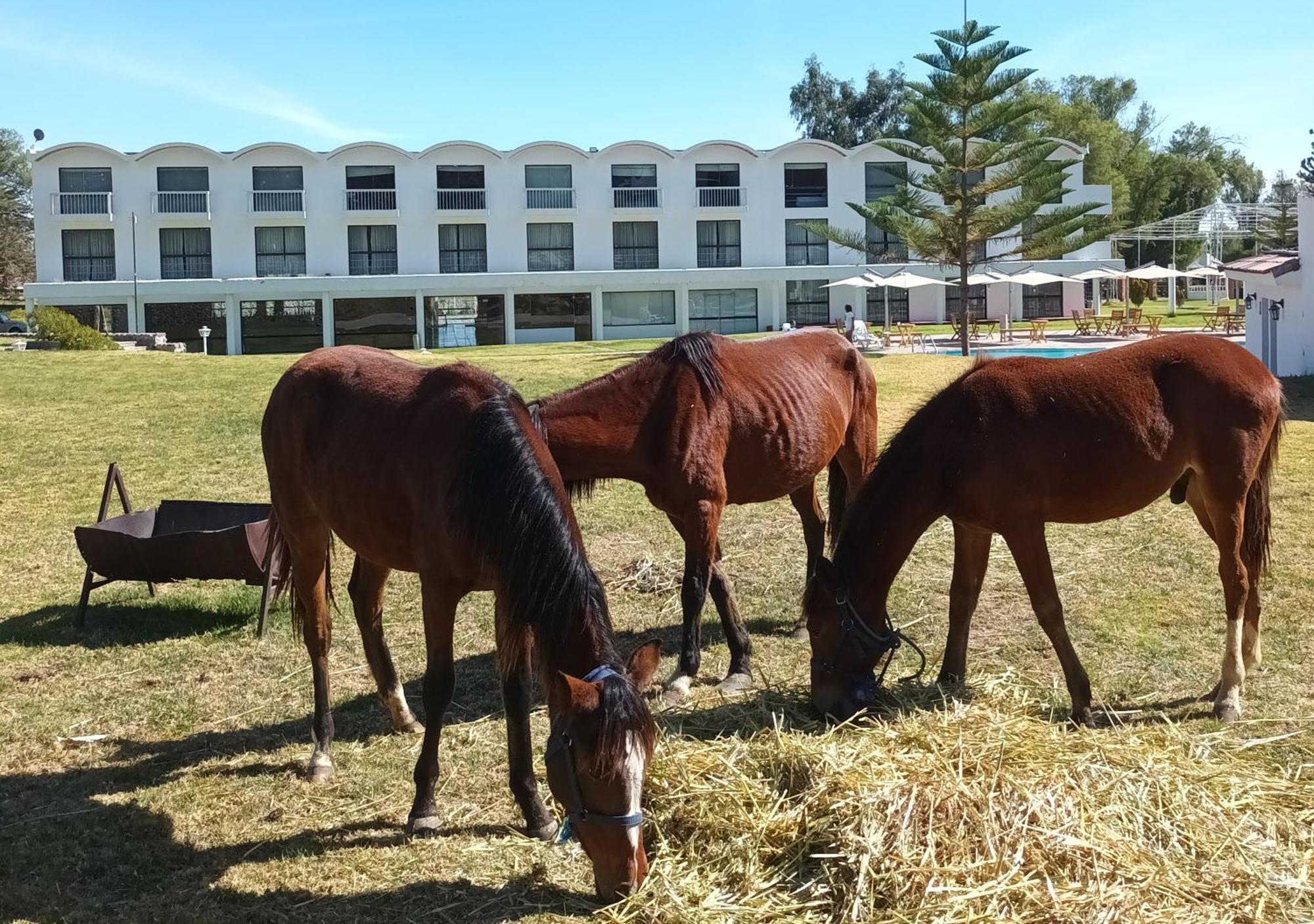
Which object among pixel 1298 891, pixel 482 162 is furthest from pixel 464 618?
pixel 482 162

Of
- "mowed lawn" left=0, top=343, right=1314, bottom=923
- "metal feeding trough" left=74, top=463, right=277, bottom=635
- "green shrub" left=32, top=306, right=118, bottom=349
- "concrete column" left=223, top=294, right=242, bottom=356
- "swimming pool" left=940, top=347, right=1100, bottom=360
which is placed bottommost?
"mowed lawn" left=0, top=343, right=1314, bottom=923

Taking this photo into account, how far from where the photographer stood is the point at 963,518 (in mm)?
5125

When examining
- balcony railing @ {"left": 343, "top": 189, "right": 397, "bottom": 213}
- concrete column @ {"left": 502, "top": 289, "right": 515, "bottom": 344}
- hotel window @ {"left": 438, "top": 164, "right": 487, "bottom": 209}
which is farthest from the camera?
hotel window @ {"left": 438, "top": 164, "right": 487, "bottom": 209}

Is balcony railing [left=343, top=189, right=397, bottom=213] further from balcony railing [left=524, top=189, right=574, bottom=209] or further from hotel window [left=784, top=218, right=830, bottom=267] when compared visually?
hotel window [left=784, top=218, right=830, bottom=267]

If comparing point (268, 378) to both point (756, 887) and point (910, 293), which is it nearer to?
point (756, 887)

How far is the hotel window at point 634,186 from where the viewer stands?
48.4 m

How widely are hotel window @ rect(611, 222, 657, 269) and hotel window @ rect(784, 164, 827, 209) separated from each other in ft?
21.3

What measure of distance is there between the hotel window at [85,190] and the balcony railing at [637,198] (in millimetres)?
21366

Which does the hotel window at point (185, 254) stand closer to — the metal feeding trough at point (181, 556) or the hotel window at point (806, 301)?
the hotel window at point (806, 301)

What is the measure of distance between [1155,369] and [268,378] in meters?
17.4

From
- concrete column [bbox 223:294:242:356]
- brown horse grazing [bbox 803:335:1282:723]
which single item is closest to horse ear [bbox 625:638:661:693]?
brown horse grazing [bbox 803:335:1282:723]

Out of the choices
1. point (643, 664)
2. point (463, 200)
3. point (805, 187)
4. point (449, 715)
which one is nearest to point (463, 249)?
point (463, 200)

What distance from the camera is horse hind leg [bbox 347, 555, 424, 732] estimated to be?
17.4ft

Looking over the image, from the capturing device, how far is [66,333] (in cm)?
2711
